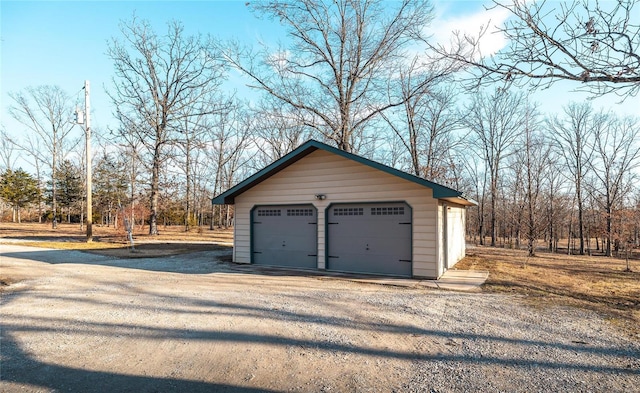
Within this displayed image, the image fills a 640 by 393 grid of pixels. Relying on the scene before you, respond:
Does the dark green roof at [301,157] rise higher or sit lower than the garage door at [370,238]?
higher

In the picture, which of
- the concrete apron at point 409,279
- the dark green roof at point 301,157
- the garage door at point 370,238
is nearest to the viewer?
the concrete apron at point 409,279

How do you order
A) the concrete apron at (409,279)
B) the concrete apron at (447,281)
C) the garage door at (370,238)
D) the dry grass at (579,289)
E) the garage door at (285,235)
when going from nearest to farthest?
1. the dry grass at (579,289)
2. the concrete apron at (447,281)
3. the concrete apron at (409,279)
4. the garage door at (370,238)
5. the garage door at (285,235)

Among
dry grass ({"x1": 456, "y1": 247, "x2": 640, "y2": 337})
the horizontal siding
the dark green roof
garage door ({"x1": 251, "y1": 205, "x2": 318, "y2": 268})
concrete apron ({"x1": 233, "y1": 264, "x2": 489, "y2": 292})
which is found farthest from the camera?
garage door ({"x1": 251, "y1": 205, "x2": 318, "y2": 268})

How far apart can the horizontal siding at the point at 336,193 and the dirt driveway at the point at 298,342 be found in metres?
1.68

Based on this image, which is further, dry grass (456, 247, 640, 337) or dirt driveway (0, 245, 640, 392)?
dry grass (456, 247, 640, 337)

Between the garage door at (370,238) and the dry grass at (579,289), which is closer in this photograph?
the dry grass at (579,289)

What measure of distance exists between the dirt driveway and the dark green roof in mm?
2359

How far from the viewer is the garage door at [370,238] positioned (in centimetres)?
888

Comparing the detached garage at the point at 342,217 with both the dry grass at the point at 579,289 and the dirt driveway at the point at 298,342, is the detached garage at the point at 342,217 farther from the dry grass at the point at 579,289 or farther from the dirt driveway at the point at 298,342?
the dirt driveway at the point at 298,342

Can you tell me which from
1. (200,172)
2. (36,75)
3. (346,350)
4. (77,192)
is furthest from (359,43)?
(77,192)

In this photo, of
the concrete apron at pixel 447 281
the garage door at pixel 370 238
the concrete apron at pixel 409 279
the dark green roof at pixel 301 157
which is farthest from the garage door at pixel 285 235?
the concrete apron at pixel 447 281

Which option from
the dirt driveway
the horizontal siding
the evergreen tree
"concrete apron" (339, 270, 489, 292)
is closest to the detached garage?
the horizontal siding

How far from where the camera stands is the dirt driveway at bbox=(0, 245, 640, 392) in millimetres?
3221

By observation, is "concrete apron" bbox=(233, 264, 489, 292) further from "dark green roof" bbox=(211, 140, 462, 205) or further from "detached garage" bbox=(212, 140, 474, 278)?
"dark green roof" bbox=(211, 140, 462, 205)
